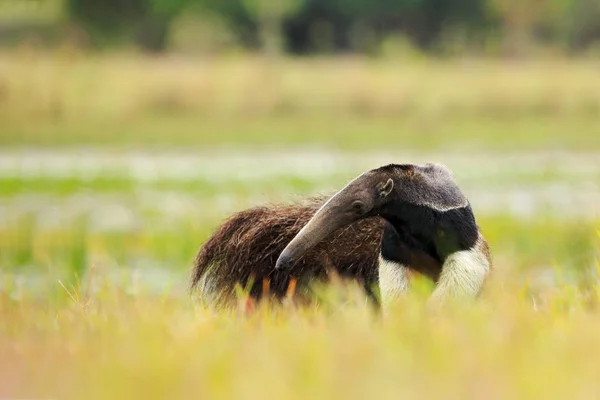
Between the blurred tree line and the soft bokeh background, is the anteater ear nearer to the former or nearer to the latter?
the soft bokeh background

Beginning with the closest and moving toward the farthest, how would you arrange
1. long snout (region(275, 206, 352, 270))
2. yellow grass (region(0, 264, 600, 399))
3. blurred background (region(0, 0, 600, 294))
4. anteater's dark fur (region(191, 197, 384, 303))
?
yellow grass (region(0, 264, 600, 399))
long snout (region(275, 206, 352, 270))
anteater's dark fur (region(191, 197, 384, 303))
blurred background (region(0, 0, 600, 294))

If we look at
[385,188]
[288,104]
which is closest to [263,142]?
[288,104]

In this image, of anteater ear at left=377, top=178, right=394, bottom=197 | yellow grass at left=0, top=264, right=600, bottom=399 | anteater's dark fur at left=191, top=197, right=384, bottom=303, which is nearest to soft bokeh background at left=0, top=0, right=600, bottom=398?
yellow grass at left=0, top=264, right=600, bottom=399

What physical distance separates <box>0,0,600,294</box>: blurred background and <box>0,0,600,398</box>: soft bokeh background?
6 centimetres

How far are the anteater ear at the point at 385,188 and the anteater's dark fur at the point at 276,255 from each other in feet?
2.15

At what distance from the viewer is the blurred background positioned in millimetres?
11297

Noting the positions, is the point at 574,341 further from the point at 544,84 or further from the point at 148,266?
the point at 544,84

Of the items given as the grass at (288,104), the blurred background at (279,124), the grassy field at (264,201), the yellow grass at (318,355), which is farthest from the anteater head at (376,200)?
the grass at (288,104)

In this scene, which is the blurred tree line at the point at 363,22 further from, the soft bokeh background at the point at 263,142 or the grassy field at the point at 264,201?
the grassy field at the point at 264,201

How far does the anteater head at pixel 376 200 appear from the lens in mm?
4883

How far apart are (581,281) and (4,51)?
2286 cm

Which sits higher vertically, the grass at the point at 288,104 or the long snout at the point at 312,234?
the long snout at the point at 312,234

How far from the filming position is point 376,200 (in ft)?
16.0

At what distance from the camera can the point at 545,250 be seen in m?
10.6
